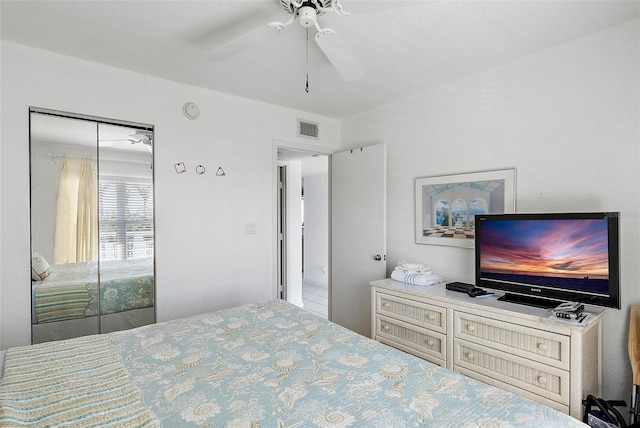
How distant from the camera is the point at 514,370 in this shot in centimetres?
199

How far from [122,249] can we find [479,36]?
9.77 feet

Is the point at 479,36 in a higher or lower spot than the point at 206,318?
higher

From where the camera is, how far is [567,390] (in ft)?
5.79

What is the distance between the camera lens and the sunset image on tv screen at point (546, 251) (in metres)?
1.89

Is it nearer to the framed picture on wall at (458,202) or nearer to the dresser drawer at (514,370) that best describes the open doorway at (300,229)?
the framed picture on wall at (458,202)

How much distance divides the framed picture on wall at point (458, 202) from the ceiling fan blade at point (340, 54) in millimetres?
1369

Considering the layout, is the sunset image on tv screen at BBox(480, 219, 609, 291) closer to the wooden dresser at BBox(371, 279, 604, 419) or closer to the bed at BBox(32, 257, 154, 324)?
the wooden dresser at BBox(371, 279, 604, 419)

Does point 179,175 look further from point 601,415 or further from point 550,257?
point 601,415

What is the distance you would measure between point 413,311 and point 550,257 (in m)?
0.99

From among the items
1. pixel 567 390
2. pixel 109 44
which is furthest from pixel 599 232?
pixel 109 44

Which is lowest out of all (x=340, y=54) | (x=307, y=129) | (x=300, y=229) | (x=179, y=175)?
(x=300, y=229)

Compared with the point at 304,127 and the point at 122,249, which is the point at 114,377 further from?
the point at 304,127

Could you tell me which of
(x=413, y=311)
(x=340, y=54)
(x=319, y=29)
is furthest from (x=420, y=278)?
(x=319, y=29)

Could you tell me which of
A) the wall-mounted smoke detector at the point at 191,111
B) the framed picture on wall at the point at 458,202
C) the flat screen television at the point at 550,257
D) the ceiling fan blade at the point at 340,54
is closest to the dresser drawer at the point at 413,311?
the flat screen television at the point at 550,257
